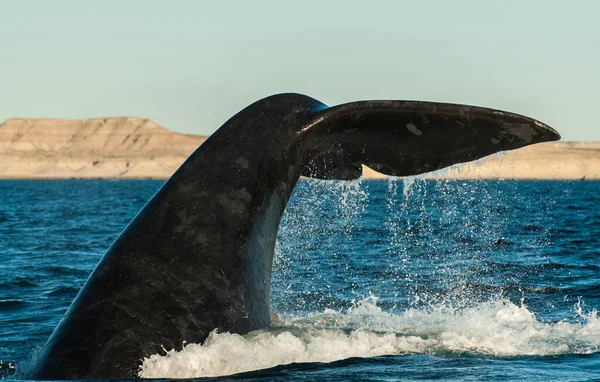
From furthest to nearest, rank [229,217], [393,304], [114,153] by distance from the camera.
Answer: [114,153], [393,304], [229,217]

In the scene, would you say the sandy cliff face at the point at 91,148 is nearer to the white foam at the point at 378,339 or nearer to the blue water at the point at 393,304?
the blue water at the point at 393,304

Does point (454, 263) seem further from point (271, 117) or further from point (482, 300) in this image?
point (271, 117)

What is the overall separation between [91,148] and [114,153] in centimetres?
480

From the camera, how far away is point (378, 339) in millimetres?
8414

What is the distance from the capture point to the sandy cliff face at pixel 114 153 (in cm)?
16900

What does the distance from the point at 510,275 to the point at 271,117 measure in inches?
387

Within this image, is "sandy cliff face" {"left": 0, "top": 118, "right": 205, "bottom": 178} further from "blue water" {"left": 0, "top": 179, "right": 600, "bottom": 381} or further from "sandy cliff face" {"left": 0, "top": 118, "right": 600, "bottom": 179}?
"blue water" {"left": 0, "top": 179, "right": 600, "bottom": 381}

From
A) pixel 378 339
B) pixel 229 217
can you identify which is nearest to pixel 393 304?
pixel 378 339

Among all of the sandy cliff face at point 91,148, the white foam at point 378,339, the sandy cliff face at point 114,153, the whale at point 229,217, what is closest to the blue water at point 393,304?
the white foam at point 378,339

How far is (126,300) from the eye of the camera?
671cm

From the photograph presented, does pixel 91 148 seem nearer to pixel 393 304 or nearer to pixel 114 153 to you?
pixel 114 153

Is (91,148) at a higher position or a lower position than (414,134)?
higher

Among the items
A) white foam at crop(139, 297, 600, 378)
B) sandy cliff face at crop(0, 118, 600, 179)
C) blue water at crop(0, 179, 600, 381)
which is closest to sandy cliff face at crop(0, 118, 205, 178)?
sandy cliff face at crop(0, 118, 600, 179)

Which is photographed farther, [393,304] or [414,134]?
[393,304]
